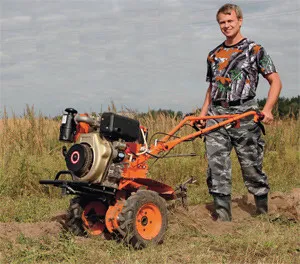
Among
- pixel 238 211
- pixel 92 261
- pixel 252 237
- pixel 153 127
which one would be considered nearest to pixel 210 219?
pixel 238 211

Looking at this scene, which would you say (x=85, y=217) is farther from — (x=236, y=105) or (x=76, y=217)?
(x=236, y=105)

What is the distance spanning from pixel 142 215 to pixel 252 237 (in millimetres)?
1050

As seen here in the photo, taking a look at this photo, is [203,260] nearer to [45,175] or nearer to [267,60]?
[267,60]

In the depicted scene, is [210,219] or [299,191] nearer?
[210,219]

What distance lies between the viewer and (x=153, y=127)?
1120cm

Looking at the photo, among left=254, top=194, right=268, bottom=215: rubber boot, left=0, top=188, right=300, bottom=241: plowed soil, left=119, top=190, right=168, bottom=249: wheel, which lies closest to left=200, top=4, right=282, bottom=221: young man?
left=254, top=194, right=268, bottom=215: rubber boot

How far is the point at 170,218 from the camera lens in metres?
5.71

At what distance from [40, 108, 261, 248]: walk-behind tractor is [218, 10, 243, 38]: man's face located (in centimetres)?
166

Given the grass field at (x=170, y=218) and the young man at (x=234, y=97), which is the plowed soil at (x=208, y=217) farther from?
the young man at (x=234, y=97)

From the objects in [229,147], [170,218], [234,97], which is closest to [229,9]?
[234,97]

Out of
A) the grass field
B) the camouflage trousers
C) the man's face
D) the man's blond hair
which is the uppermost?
the man's blond hair

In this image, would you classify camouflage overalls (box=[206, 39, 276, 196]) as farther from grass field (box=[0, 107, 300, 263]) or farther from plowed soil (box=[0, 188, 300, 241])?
grass field (box=[0, 107, 300, 263])

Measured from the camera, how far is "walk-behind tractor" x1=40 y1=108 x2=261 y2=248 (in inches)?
181

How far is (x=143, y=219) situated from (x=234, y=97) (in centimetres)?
193
